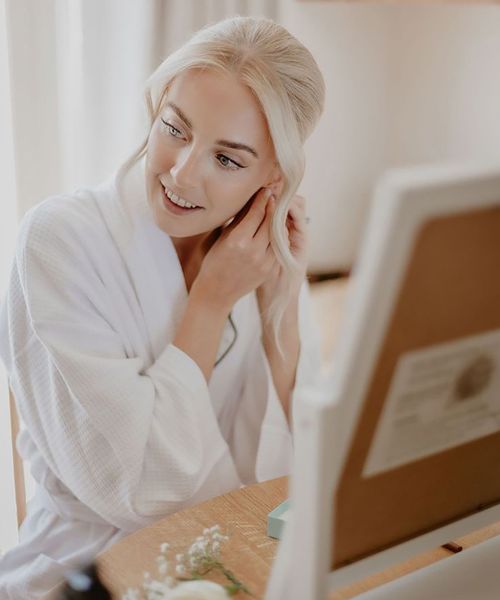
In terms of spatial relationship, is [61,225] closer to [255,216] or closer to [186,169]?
[186,169]

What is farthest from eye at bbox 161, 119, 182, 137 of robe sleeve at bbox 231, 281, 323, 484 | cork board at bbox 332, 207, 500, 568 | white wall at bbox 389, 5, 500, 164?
white wall at bbox 389, 5, 500, 164

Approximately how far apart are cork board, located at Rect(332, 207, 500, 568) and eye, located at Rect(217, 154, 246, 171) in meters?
0.79

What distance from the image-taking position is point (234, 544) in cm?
117

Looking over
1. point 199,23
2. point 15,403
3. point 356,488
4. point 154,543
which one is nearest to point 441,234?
point 356,488

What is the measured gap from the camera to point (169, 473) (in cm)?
144

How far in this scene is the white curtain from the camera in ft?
6.77

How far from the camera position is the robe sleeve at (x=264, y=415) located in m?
1.69

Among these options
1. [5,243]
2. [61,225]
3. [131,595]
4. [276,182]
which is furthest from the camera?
[5,243]

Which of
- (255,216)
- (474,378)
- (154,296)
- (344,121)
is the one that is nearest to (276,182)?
(255,216)

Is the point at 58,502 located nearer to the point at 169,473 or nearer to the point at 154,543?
the point at 169,473

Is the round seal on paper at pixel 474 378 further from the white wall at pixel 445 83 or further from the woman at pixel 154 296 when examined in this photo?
the white wall at pixel 445 83

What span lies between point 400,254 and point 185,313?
99 cm

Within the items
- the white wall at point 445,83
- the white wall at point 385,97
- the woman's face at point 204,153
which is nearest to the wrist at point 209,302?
the woman's face at point 204,153

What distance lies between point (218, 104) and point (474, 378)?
0.81 m
